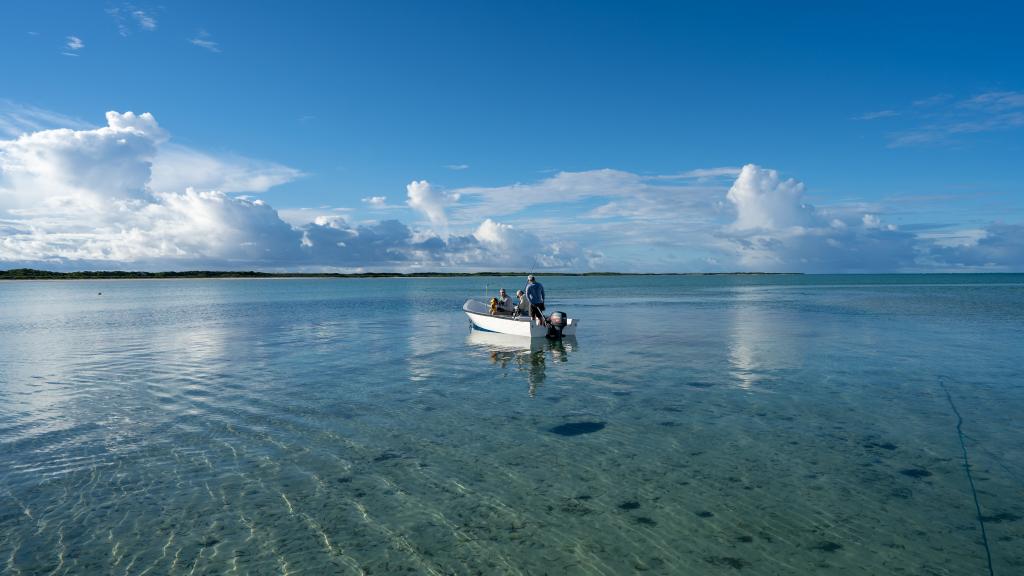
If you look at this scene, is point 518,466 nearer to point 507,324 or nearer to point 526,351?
point 526,351

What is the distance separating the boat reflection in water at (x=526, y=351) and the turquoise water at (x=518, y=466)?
45cm

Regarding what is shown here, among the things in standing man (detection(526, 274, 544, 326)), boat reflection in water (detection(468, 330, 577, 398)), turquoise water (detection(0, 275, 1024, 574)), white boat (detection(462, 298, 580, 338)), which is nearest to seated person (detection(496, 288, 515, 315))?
white boat (detection(462, 298, 580, 338))

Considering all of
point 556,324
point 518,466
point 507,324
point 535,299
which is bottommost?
point 518,466

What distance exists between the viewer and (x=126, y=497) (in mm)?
8617

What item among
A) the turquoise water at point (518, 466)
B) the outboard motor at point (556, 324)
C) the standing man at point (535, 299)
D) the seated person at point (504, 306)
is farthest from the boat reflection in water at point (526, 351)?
the seated person at point (504, 306)

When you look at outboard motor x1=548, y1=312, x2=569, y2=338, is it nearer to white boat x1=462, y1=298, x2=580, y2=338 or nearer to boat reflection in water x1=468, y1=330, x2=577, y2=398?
white boat x1=462, y1=298, x2=580, y2=338

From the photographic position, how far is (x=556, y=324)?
2644 cm

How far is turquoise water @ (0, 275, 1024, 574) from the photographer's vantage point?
6.96m

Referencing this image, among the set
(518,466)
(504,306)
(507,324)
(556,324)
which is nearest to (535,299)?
(556,324)

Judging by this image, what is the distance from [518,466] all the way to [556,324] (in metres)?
16.7

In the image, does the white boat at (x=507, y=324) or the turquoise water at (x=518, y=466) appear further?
the white boat at (x=507, y=324)

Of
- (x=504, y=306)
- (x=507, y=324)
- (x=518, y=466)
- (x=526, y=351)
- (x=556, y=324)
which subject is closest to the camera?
(x=518, y=466)

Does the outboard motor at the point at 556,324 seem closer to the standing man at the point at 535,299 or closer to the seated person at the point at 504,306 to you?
the standing man at the point at 535,299

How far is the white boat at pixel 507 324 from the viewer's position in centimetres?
2667
